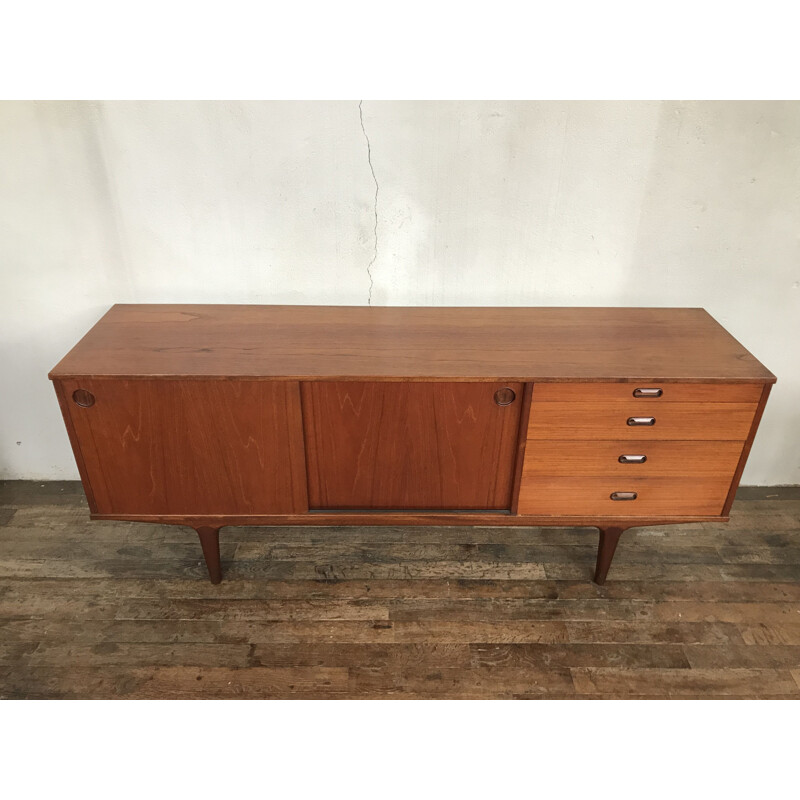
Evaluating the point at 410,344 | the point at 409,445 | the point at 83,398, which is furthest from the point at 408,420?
the point at 83,398

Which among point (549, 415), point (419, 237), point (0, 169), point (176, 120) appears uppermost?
point (176, 120)

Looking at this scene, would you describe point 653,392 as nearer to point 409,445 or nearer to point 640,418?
point 640,418

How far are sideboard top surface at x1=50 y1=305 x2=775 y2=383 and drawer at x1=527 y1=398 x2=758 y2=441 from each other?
8cm

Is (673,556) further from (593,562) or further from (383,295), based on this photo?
(383,295)

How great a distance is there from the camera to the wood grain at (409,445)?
159 cm

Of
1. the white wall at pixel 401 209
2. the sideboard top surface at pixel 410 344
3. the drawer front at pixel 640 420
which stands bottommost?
the drawer front at pixel 640 420

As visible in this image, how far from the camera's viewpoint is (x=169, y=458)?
5.50 feet

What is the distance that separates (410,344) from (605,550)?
0.87 m

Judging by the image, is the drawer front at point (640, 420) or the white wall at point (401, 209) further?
the white wall at point (401, 209)

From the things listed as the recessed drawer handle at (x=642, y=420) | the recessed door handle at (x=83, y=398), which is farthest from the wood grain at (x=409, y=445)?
the recessed door handle at (x=83, y=398)

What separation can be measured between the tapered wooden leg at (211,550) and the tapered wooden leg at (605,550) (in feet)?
3.80

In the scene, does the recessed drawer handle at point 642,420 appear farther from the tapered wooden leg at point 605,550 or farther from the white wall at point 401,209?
the white wall at point 401,209
